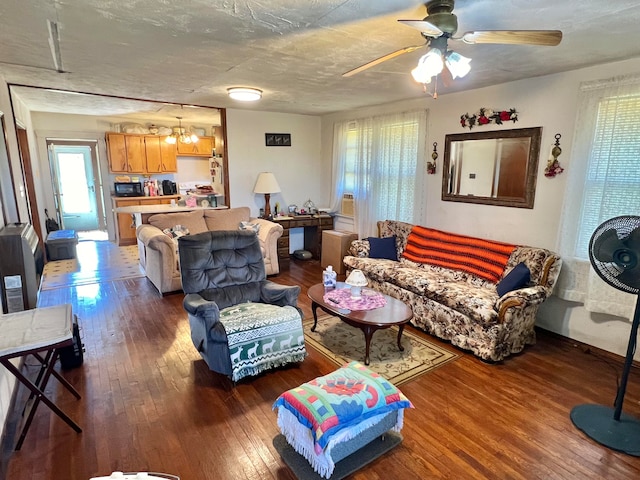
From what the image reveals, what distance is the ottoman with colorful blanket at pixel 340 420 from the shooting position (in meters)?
1.71

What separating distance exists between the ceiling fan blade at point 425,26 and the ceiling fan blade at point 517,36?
0.15 m

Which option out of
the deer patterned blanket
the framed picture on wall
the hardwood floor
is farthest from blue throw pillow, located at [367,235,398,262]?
the framed picture on wall

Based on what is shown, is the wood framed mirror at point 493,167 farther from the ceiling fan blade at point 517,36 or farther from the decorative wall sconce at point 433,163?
the ceiling fan blade at point 517,36

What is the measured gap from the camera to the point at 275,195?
19.6 feet

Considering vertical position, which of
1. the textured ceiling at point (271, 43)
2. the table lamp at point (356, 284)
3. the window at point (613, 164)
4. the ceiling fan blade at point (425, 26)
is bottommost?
the table lamp at point (356, 284)

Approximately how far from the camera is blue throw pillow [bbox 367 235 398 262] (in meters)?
4.40

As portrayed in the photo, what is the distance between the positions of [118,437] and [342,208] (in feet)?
14.6

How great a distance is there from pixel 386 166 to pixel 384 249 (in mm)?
1257

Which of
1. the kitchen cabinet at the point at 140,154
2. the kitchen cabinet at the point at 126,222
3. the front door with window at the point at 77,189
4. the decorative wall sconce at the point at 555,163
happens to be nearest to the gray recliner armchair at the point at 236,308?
the decorative wall sconce at the point at 555,163

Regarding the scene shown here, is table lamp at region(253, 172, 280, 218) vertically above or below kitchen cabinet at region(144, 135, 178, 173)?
below

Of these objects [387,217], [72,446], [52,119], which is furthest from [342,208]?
[52,119]

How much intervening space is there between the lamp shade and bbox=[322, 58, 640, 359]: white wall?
255cm

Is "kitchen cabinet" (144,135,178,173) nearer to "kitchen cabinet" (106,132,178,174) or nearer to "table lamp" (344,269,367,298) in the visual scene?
"kitchen cabinet" (106,132,178,174)

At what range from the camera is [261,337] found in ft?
8.36
